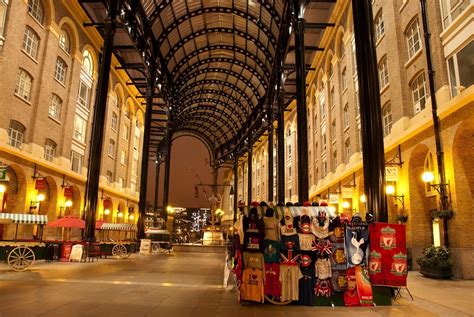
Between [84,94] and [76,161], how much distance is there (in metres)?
5.65

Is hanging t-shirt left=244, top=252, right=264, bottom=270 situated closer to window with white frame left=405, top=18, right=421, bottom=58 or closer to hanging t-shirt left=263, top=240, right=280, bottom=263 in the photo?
hanging t-shirt left=263, top=240, right=280, bottom=263

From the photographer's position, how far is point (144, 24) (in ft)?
99.2

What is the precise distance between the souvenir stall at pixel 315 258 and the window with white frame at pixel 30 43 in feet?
66.5

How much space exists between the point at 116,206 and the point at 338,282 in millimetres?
35856

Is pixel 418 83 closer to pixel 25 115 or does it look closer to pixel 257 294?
pixel 257 294

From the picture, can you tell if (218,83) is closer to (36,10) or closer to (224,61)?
(224,61)

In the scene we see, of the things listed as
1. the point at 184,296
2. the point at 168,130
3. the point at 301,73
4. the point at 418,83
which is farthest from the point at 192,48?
the point at 184,296

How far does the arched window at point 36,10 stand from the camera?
73.9 feet

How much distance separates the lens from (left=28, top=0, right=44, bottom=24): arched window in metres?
22.5

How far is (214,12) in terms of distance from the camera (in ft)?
109

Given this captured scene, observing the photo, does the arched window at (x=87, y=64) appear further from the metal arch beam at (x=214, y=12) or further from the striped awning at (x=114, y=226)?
the striped awning at (x=114, y=226)

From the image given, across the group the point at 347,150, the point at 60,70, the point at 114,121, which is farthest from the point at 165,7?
the point at 347,150

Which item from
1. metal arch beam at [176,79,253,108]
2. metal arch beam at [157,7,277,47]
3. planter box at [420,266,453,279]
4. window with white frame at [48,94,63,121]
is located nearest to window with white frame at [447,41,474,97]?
planter box at [420,266,453,279]

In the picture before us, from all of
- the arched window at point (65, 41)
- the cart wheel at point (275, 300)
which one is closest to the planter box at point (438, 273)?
the cart wheel at point (275, 300)
